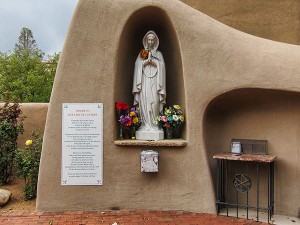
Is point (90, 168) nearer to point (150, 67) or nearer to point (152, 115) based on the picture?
point (152, 115)

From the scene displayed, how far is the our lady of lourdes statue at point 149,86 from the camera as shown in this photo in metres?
6.21

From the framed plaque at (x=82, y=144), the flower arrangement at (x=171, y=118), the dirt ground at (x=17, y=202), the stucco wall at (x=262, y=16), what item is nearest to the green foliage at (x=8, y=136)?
the dirt ground at (x=17, y=202)

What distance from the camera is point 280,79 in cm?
558

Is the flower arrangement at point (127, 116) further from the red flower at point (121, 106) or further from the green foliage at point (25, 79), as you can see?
the green foliage at point (25, 79)

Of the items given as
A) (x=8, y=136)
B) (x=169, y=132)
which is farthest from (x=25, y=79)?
(x=169, y=132)

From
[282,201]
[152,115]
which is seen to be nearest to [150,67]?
[152,115]

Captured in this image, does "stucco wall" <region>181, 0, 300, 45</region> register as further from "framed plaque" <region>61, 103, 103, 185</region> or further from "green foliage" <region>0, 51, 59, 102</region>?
"green foliage" <region>0, 51, 59, 102</region>

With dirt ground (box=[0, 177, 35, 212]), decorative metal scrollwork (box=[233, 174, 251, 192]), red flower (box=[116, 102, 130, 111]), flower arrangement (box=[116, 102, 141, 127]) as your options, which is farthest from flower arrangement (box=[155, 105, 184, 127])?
dirt ground (box=[0, 177, 35, 212])

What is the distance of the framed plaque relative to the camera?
5.88 m

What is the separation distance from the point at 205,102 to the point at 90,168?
8.02 feet

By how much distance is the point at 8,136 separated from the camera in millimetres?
7141

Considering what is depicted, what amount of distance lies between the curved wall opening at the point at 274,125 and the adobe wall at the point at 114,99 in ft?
0.11

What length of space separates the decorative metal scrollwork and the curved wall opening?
0.50 m

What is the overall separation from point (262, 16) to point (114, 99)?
14.6 feet
